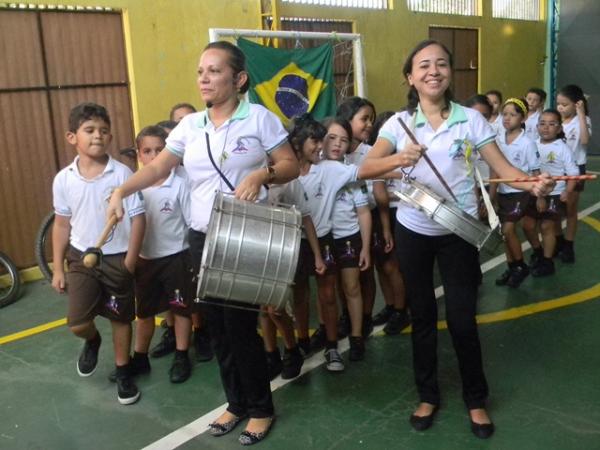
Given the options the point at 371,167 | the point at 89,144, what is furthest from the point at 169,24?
the point at 371,167

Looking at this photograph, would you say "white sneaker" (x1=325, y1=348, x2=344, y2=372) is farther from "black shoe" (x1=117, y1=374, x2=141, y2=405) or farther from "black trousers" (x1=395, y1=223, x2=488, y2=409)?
"black shoe" (x1=117, y1=374, x2=141, y2=405)

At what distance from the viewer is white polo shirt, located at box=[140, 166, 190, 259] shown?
359 centimetres

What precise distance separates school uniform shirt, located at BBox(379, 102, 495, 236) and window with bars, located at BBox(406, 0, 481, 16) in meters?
7.86

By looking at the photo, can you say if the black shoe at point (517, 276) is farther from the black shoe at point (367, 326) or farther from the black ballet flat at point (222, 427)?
the black ballet flat at point (222, 427)

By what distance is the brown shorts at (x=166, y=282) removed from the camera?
3.62 m

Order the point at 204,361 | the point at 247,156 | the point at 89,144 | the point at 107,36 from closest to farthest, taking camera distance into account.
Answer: the point at 247,156
the point at 89,144
the point at 204,361
the point at 107,36

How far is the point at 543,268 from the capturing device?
17.3 ft

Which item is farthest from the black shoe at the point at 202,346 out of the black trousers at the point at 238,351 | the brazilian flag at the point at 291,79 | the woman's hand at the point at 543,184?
the brazilian flag at the point at 291,79

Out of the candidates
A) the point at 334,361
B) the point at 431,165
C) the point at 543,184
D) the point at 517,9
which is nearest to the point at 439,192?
the point at 431,165

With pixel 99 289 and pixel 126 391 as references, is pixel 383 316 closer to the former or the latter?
pixel 126 391

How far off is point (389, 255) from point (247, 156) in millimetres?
1832

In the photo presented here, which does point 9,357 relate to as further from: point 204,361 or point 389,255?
point 389,255

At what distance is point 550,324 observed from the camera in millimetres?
4145

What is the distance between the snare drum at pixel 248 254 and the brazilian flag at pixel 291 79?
4574 millimetres
